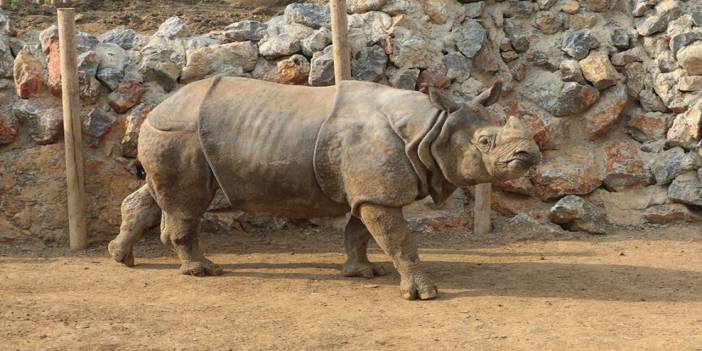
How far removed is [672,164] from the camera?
9625 mm

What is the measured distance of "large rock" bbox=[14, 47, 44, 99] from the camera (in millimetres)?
9070

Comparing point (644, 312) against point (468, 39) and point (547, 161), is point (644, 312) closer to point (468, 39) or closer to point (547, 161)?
point (547, 161)

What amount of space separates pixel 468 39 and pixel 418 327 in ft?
13.6

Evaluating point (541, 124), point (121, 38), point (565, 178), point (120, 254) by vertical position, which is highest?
point (121, 38)

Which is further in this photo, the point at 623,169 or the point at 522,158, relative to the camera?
the point at 623,169

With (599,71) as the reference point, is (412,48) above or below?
above

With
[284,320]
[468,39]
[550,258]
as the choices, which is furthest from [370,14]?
[284,320]

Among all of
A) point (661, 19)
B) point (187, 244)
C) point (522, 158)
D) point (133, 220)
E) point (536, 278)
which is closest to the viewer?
point (522, 158)

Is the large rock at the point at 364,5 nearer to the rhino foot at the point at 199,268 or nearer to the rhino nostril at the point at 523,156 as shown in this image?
the rhino foot at the point at 199,268

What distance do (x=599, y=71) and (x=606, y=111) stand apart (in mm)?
394

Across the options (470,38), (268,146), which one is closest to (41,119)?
(268,146)

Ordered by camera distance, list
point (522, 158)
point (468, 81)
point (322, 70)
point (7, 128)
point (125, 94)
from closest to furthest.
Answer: point (522, 158) < point (7, 128) < point (125, 94) < point (322, 70) < point (468, 81)

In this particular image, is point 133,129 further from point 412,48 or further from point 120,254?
point 412,48

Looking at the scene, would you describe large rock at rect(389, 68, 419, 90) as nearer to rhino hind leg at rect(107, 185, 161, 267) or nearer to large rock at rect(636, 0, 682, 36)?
large rock at rect(636, 0, 682, 36)
